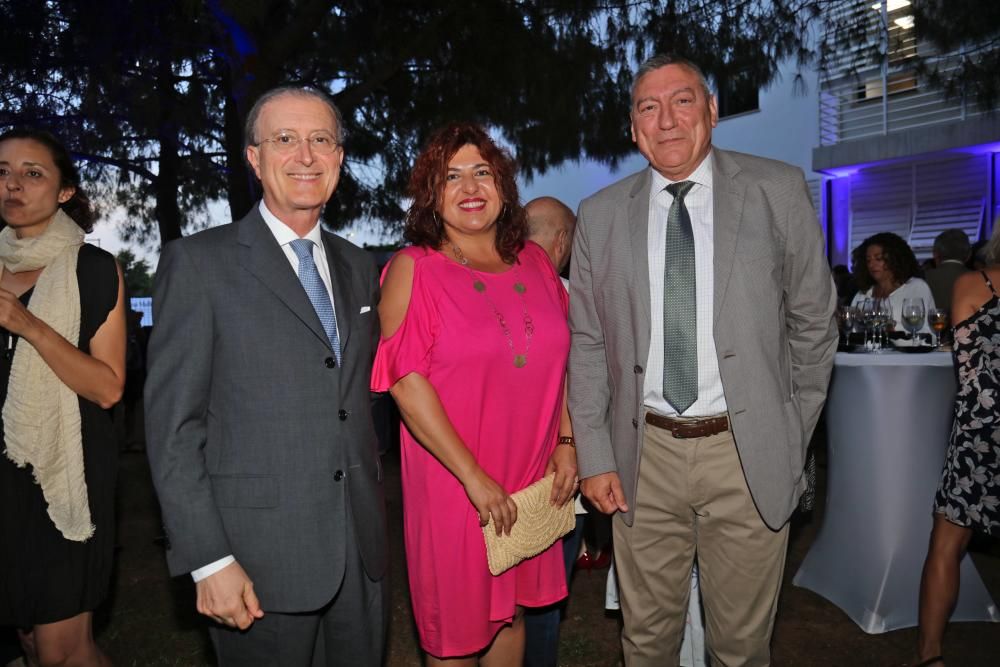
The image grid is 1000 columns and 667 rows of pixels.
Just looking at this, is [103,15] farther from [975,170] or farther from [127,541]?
[975,170]

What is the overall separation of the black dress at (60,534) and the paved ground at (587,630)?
4.67ft

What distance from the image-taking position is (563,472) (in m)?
2.43

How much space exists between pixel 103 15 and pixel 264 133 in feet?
17.9

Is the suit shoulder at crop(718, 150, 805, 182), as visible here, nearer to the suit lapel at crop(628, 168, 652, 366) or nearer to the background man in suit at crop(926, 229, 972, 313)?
the suit lapel at crop(628, 168, 652, 366)

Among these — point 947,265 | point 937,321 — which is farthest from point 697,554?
point 947,265

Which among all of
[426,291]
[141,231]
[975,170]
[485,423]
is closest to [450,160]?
[426,291]

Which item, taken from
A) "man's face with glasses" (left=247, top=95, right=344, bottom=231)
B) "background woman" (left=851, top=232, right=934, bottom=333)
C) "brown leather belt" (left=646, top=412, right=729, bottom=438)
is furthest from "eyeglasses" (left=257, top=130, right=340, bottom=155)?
"background woman" (left=851, top=232, right=934, bottom=333)

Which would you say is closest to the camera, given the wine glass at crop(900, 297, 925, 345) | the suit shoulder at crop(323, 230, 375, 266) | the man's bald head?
the suit shoulder at crop(323, 230, 375, 266)

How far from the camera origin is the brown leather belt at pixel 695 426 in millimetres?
2215

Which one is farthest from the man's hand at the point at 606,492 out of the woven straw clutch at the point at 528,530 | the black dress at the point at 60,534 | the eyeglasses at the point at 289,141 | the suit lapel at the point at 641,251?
the black dress at the point at 60,534

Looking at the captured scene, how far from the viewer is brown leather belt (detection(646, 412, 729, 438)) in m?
2.21

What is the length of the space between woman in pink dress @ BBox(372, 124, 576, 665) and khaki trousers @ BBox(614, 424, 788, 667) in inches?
10.4

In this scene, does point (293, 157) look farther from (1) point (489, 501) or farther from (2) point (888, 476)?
(2) point (888, 476)

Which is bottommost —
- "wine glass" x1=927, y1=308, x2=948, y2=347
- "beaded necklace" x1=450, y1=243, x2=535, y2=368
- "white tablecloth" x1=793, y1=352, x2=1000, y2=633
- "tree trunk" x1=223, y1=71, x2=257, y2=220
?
"white tablecloth" x1=793, y1=352, x2=1000, y2=633
